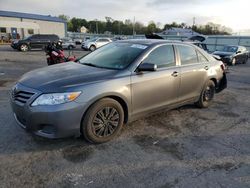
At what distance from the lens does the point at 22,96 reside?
10.2 ft

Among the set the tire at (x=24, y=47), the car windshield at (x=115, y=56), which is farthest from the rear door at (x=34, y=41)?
the car windshield at (x=115, y=56)

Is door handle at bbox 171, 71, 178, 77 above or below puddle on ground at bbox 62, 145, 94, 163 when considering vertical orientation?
above

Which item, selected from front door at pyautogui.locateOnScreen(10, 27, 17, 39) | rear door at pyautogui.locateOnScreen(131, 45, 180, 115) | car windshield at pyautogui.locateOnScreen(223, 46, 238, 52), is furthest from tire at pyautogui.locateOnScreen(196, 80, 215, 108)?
front door at pyautogui.locateOnScreen(10, 27, 17, 39)

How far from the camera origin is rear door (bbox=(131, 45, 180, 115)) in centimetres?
365

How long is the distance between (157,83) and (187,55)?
1231 millimetres

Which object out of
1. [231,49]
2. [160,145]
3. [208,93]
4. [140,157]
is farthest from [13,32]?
[140,157]

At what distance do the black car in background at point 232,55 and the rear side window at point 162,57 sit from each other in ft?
41.1

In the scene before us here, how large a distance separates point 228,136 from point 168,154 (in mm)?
1373

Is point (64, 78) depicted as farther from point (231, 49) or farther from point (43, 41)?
point (43, 41)

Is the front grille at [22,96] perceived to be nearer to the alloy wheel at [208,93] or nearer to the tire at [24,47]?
the alloy wheel at [208,93]

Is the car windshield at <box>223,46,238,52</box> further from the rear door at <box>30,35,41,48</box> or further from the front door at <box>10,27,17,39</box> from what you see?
the front door at <box>10,27,17,39</box>

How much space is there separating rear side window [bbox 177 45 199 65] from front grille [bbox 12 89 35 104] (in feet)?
9.68

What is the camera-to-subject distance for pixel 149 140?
361cm

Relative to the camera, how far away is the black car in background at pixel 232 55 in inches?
602
